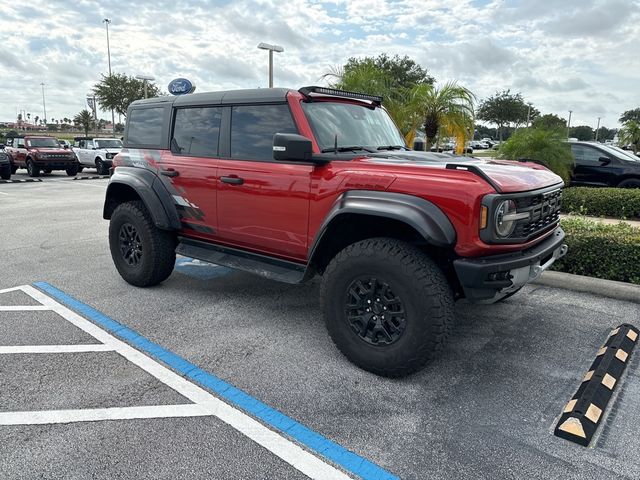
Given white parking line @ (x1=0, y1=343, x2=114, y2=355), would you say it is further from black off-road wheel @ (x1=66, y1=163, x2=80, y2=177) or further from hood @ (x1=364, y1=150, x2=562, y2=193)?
black off-road wheel @ (x1=66, y1=163, x2=80, y2=177)

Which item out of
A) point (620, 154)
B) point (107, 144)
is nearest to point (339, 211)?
point (620, 154)

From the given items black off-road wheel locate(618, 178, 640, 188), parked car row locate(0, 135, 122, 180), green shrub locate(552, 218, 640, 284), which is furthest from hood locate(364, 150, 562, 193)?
parked car row locate(0, 135, 122, 180)

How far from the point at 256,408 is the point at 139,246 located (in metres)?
2.63

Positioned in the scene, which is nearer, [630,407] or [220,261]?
[630,407]

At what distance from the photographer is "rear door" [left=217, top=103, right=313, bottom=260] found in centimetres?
356

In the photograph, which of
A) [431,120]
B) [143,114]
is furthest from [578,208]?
[143,114]

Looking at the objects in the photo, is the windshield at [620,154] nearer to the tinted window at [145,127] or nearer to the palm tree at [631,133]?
the tinted window at [145,127]

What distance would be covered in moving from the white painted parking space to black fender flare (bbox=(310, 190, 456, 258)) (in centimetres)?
129

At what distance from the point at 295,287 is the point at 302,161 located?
195cm

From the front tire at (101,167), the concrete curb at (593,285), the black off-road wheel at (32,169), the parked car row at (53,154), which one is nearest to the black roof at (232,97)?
the concrete curb at (593,285)

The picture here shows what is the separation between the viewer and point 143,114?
191 inches

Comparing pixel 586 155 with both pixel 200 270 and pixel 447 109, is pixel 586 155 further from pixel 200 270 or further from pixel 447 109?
pixel 200 270

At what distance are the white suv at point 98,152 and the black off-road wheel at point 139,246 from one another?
1667 cm

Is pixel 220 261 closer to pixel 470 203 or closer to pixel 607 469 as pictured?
pixel 470 203
